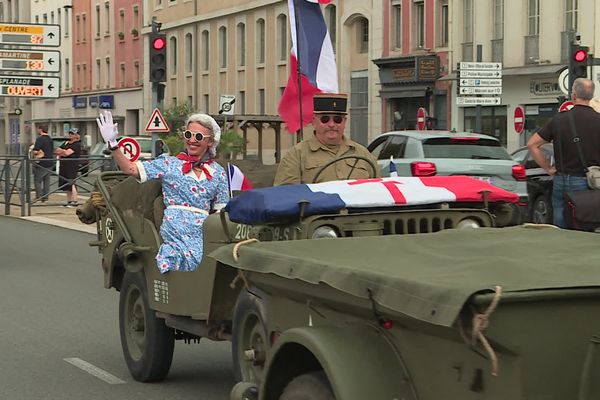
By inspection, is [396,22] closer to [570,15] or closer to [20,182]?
[570,15]

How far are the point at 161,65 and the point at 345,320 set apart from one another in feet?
61.8

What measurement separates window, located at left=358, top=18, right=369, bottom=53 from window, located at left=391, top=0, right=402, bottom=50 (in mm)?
2771

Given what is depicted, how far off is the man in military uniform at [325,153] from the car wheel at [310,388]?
3.00 m

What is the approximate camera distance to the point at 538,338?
3611 millimetres

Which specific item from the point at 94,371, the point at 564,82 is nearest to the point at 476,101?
the point at 564,82

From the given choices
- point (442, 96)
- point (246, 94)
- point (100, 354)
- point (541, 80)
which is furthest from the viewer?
point (246, 94)

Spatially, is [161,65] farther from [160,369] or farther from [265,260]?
[265,260]

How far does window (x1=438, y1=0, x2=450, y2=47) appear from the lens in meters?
44.9

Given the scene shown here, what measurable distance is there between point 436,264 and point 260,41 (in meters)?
56.4

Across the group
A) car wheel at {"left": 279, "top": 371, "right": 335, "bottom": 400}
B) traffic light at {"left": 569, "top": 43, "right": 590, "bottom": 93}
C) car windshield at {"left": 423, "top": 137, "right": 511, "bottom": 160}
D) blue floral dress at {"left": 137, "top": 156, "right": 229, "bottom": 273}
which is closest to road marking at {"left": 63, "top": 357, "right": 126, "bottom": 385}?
blue floral dress at {"left": 137, "top": 156, "right": 229, "bottom": 273}

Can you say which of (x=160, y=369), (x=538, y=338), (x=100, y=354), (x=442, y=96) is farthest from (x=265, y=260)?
(x=442, y=96)

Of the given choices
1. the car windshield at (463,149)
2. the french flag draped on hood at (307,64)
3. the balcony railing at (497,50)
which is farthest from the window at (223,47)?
the french flag draped on hood at (307,64)

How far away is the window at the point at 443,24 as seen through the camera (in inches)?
1768

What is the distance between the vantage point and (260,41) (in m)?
60.1
